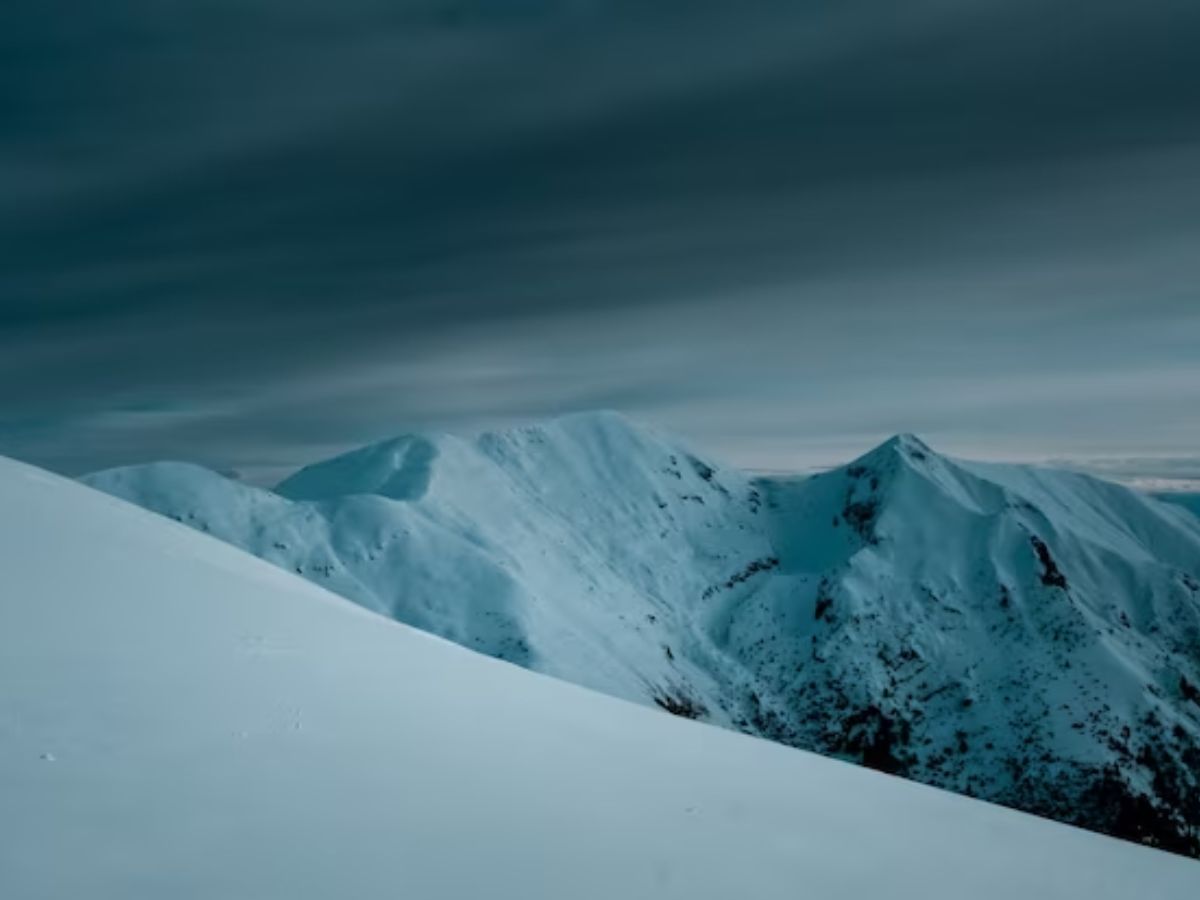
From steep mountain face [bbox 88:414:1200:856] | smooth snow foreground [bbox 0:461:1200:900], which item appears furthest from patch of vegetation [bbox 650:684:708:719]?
smooth snow foreground [bbox 0:461:1200:900]

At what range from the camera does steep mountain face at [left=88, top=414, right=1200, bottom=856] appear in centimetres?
11000

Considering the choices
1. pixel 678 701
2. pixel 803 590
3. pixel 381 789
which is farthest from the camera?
pixel 803 590

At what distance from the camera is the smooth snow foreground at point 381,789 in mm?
3178

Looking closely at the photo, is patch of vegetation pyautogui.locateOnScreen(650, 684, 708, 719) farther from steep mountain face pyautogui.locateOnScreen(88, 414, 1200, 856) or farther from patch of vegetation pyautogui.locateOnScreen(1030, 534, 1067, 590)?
patch of vegetation pyautogui.locateOnScreen(1030, 534, 1067, 590)

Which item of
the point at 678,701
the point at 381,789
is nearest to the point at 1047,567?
the point at 678,701

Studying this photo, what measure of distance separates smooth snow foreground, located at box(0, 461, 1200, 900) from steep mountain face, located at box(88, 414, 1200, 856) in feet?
298

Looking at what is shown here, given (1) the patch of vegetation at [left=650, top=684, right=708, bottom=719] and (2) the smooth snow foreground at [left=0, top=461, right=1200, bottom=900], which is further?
(1) the patch of vegetation at [left=650, top=684, right=708, bottom=719]

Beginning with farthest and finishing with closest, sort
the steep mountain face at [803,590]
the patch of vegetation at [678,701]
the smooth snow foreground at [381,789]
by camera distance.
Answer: the patch of vegetation at [678,701] < the steep mountain face at [803,590] < the smooth snow foreground at [381,789]

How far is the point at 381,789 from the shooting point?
3971 millimetres

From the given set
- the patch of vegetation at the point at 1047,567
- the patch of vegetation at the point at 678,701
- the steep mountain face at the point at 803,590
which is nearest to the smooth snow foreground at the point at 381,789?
the steep mountain face at the point at 803,590

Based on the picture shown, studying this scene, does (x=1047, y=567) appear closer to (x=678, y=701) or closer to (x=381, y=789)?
(x=678, y=701)

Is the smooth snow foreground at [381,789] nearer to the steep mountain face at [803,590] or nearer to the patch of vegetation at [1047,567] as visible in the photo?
the steep mountain face at [803,590]

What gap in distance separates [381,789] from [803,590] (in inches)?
6395

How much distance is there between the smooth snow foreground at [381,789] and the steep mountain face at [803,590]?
90.9 meters
